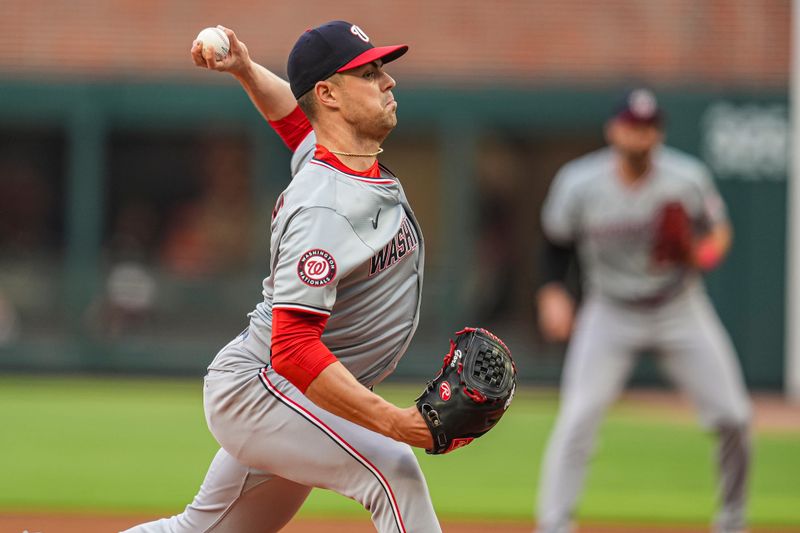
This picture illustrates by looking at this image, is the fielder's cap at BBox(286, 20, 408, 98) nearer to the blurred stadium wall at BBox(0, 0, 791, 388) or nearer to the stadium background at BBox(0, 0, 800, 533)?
the stadium background at BBox(0, 0, 800, 533)

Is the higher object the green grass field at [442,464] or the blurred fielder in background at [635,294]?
the blurred fielder in background at [635,294]

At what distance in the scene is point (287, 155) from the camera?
47.9 ft

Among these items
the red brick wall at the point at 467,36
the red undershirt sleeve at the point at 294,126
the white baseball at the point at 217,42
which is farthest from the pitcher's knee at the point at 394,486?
the red brick wall at the point at 467,36

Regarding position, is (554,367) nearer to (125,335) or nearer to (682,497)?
(125,335)

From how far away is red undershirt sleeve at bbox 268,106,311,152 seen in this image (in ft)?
14.0

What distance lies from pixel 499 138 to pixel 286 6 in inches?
118

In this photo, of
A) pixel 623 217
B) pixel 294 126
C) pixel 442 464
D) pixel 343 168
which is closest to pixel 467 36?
pixel 442 464

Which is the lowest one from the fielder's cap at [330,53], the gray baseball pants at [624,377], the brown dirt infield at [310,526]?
the brown dirt infield at [310,526]

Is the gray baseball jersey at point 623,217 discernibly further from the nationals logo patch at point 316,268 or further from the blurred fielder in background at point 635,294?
the nationals logo patch at point 316,268

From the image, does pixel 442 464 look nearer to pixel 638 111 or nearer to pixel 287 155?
pixel 638 111

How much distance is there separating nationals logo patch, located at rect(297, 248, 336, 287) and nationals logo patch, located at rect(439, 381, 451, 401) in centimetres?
43

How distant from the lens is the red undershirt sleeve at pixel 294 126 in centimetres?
425

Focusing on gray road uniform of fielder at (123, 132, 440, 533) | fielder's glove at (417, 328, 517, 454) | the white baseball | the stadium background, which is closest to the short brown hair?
gray road uniform of fielder at (123, 132, 440, 533)

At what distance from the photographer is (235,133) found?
1488 centimetres
